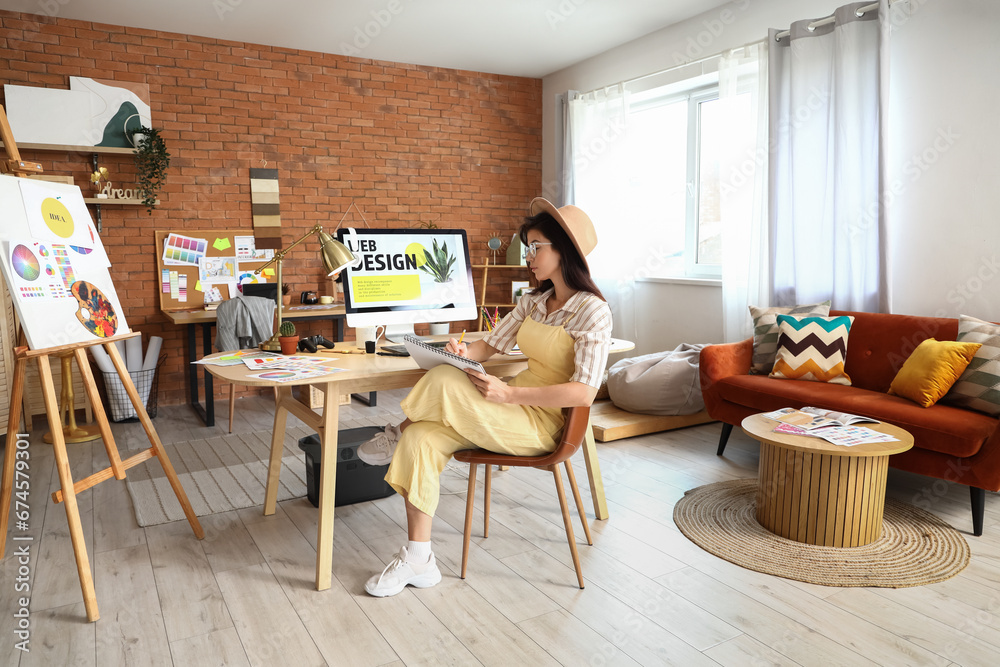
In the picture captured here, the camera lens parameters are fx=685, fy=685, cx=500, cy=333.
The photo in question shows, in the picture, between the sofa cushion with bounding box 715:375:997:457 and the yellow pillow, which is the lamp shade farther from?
the yellow pillow

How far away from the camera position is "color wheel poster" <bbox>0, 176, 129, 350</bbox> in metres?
2.20

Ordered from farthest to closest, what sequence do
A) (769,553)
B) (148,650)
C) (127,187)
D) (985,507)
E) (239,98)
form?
(239,98) → (127,187) → (985,507) → (769,553) → (148,650)

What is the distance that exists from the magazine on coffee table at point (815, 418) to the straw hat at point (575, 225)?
1.11 meters

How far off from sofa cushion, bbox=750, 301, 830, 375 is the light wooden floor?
1033 millimetres

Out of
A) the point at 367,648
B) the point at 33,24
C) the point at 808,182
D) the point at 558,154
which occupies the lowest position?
the point at 367,648

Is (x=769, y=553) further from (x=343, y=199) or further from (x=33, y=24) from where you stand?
(x=33, y=24)

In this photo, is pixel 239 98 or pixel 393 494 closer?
pixel 393 494

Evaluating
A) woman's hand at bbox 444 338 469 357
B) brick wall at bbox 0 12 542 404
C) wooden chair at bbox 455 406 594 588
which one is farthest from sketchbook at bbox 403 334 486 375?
brick wall at bbox 0 12 542 404

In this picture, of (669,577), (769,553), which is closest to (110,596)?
(669,577)

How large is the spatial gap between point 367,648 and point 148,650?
604mm

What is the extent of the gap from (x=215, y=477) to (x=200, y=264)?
83.3 inches

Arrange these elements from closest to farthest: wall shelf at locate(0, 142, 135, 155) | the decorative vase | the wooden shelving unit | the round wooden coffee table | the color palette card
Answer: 1. the round wooden coffee table
2. the decorative vase
3. wall shelf at locate(0, 142, 135, 155)
4. the color palette card
5. the wooden shelving unit

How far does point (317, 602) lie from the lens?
7.09 feet

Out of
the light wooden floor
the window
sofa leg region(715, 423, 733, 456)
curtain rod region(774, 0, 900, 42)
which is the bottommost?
the light wooden floor
